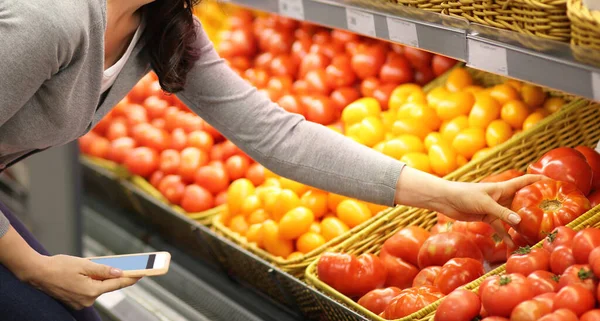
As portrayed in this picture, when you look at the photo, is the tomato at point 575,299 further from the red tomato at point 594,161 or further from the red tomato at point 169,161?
the red tomato at point 169,161

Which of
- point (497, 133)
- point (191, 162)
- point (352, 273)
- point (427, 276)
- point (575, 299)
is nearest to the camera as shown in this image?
point (575, 299)

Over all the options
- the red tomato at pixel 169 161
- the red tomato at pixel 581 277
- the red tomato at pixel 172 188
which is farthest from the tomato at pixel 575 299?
the red tomato at pixel 169 161

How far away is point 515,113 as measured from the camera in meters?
2.26

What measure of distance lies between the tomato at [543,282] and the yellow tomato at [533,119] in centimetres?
82

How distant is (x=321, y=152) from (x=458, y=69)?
2.81 ft

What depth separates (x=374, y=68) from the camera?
2.82 m

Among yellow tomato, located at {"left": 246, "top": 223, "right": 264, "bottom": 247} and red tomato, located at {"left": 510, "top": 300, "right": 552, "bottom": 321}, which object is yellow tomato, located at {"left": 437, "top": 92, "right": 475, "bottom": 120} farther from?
red tomato, located at {"left": 510, "top": 300, "right": 552, "bottom": 321}

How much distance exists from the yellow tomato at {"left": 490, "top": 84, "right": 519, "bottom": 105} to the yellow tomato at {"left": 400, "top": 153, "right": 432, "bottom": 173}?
0.93 feet

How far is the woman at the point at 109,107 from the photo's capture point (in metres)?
1.47

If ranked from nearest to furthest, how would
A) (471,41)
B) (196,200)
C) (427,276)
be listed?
(471,41)
(427,276)
(196,200)

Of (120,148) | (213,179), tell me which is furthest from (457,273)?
(120,148)

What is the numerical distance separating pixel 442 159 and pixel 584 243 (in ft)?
2.86

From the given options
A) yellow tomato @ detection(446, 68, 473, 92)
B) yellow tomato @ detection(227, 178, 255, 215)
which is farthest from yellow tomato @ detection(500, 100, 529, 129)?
yellow tomato @ detection(227, 178, 255, 215)

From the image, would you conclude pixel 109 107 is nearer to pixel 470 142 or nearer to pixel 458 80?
pixel 470 142
